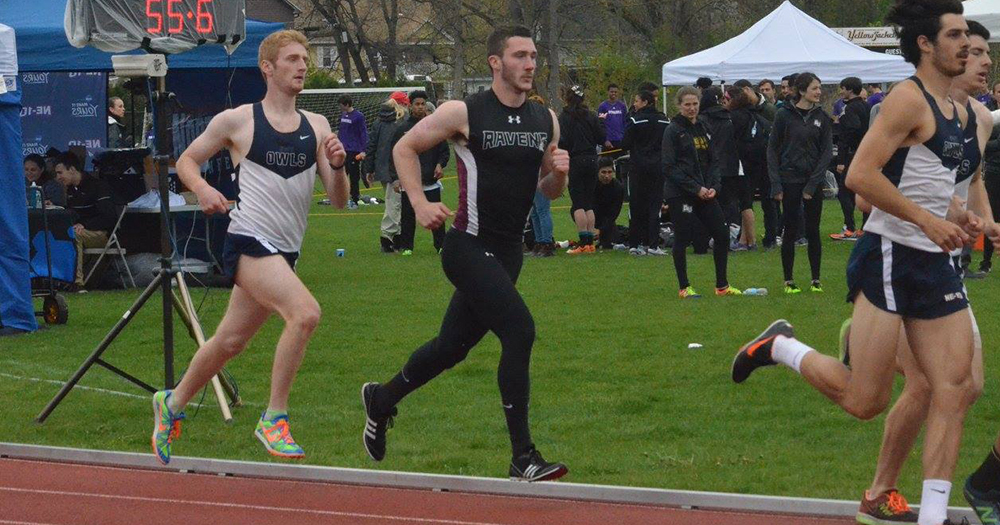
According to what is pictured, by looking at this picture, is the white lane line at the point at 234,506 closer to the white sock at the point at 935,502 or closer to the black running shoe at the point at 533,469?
the black running shoe at the point at 533,469

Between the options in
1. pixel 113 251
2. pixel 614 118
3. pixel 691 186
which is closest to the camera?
pixel 691 186

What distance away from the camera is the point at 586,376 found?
34.1 feet

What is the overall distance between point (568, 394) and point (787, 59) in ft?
58.7

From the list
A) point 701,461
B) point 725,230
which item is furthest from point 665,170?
point 701,461

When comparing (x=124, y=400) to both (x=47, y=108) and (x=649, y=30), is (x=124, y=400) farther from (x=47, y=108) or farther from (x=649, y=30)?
(x=649, y=30)

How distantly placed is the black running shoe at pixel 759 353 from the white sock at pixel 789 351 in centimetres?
5

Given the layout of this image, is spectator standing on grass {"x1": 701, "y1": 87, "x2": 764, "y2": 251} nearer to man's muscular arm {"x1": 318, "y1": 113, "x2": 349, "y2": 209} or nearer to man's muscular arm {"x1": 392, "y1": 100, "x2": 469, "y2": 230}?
man's muscular arm {"x1": 318, "y1": 113, "x2": 349, "y2": 209}

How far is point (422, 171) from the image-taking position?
19.6m

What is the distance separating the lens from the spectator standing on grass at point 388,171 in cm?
2072

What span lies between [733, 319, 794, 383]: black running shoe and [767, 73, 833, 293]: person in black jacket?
26.8 feet

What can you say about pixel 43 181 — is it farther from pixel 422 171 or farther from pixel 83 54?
pixel 422 171

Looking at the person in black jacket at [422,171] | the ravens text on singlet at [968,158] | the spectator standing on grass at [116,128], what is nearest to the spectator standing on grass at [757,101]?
the person in black jacket at [422,171]

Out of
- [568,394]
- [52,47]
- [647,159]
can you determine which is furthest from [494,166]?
[647,159]

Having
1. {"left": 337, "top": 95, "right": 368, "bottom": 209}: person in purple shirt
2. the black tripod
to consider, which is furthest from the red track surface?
{"left": 337, "top": 95, "right": 368, "bottom": 209}: person in purple shirt
